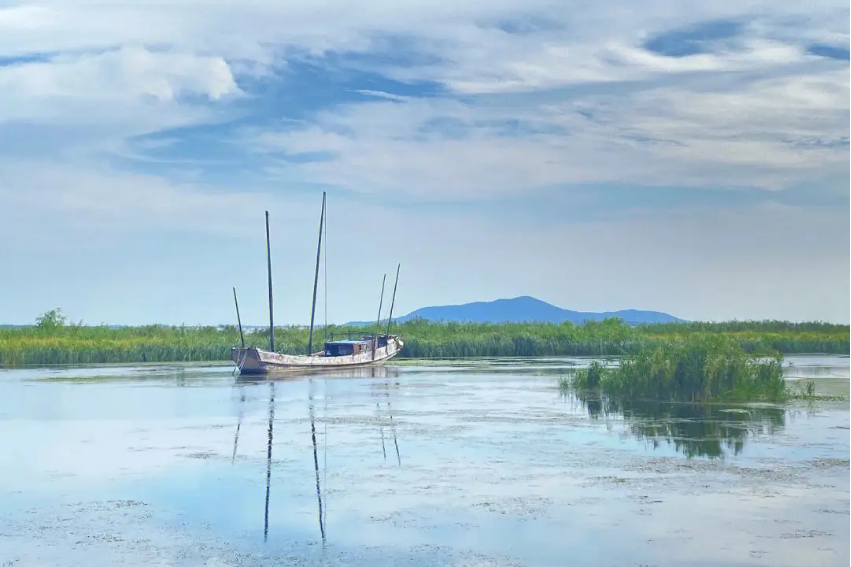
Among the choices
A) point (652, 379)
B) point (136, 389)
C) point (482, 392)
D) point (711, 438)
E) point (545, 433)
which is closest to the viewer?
point (711, 438)

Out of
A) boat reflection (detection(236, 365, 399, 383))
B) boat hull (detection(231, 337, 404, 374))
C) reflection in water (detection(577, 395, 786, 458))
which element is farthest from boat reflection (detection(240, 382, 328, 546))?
boat hull (detection(231, 337, 404, 374))

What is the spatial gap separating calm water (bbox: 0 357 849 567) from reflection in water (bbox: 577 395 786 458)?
0.06 metres

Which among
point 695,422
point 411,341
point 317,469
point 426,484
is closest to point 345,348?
point 411,341

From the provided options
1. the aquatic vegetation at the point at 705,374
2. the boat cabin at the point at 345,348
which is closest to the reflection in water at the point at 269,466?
the aquatic vegetation at the point at 705,374

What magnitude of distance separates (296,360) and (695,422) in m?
21.8

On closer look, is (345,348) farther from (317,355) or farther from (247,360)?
(247,360)

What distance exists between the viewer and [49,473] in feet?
45.1

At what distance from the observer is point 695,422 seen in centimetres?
1783

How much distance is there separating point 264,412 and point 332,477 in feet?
28.8

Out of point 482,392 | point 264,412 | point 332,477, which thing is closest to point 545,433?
point 332,477

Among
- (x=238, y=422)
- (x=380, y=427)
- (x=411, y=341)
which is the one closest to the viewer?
(x=380, y=427)

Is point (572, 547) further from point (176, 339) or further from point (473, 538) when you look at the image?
point (176, 339)

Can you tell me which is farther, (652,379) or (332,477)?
(652,379)

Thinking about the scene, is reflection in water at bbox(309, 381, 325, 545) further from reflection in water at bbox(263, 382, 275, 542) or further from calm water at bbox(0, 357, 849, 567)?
reflection in water at bbox(263, 382, 275, 542)
